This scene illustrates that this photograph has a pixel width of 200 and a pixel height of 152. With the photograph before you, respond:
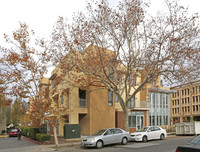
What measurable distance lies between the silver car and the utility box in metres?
11.2

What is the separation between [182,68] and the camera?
20562 mm

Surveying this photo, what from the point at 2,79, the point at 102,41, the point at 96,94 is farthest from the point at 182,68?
the point at 2,79

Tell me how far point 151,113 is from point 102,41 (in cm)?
1926

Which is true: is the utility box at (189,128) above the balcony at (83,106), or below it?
below

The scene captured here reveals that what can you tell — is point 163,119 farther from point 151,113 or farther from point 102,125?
point 102,125

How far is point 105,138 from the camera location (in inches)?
693

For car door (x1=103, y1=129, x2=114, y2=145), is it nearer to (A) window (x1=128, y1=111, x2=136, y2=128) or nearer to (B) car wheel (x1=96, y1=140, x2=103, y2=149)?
(B) car wheel (x1=96, y1=140, x2=103, y2=149)

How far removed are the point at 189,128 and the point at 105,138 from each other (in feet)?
44.8

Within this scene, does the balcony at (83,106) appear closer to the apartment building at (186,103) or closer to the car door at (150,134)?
the car door at (150,134)

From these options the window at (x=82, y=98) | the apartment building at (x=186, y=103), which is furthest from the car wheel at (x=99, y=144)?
the apartment building at (x=186, y=103)

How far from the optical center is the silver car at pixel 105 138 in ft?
55.7

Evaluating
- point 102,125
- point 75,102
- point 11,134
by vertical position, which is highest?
point 75,102

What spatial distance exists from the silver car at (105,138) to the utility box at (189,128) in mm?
11154

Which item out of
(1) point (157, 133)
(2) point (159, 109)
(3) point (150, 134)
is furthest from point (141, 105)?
(3) point (150, 134)
